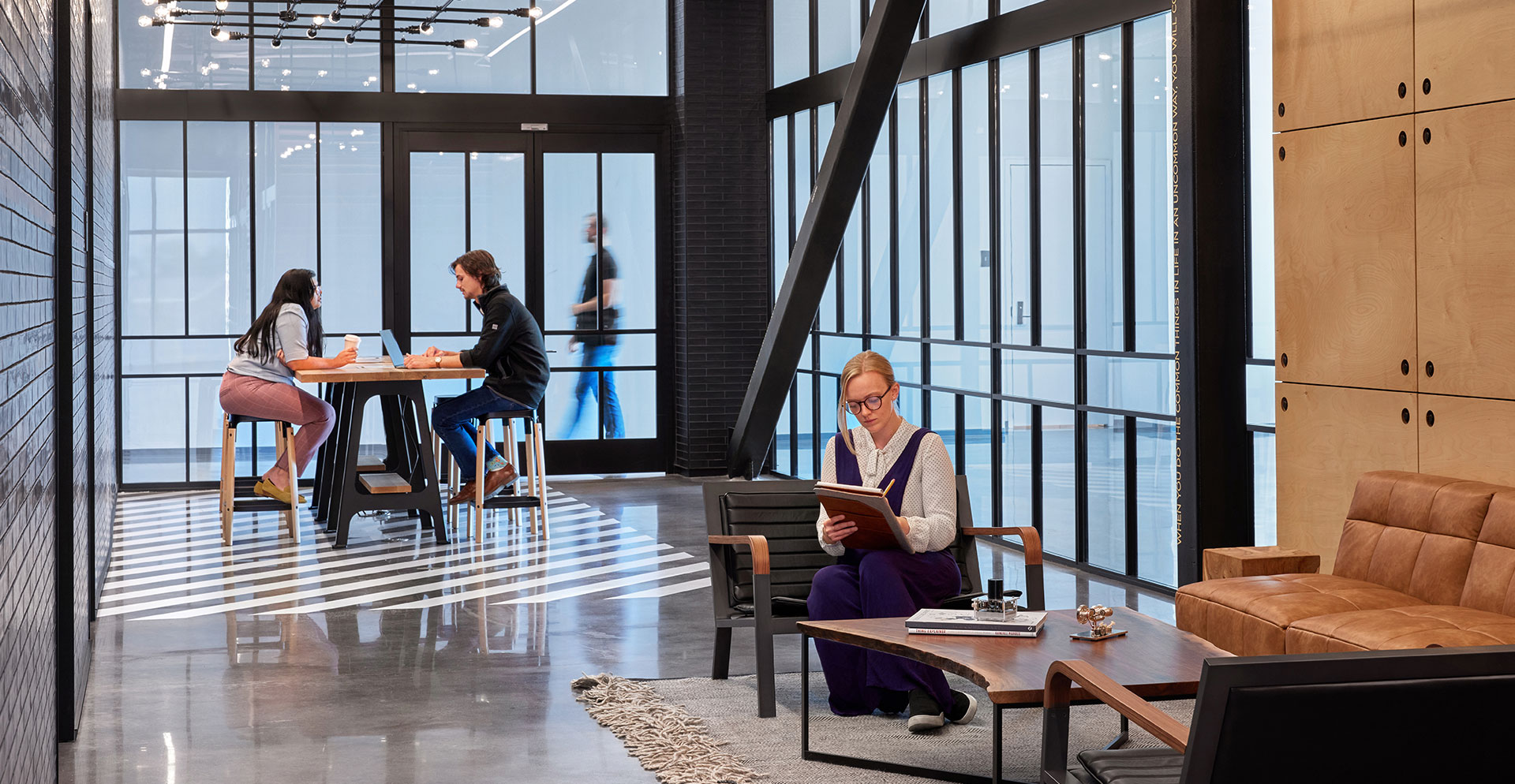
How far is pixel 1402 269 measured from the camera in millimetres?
5359

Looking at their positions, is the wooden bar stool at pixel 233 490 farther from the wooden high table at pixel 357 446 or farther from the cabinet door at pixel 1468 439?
the cabinet door at pixel 1468 439

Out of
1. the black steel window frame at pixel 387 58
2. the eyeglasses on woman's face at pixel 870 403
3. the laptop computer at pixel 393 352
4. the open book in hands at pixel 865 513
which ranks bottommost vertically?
the open book in hands at pixel 865 513

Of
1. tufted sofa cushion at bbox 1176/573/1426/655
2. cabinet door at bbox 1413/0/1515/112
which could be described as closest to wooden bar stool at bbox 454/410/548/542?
tufted sofa cushion at bbox 1176/573/1426/655

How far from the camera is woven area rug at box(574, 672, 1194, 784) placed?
4.26 meters

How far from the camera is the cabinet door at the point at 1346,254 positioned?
5.37 m

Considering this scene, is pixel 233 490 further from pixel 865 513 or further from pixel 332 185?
pixel 865 513

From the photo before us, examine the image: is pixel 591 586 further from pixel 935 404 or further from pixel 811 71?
pixel 811 71

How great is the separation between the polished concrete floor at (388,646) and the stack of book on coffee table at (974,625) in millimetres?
883

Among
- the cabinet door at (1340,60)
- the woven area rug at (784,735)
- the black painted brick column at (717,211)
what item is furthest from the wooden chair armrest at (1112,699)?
the black painted brick column at (717,211)

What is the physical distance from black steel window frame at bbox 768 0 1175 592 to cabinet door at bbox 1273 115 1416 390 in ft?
3.99

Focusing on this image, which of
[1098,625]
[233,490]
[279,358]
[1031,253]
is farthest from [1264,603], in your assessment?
[233,490]

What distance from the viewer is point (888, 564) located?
15.7 feet

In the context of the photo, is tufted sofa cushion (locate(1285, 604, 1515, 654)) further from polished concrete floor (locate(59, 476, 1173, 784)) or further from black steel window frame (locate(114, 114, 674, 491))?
black steel window frame (locate(114, 114, 674, 491))

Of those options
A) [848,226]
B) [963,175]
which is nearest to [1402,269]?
[963,175]
